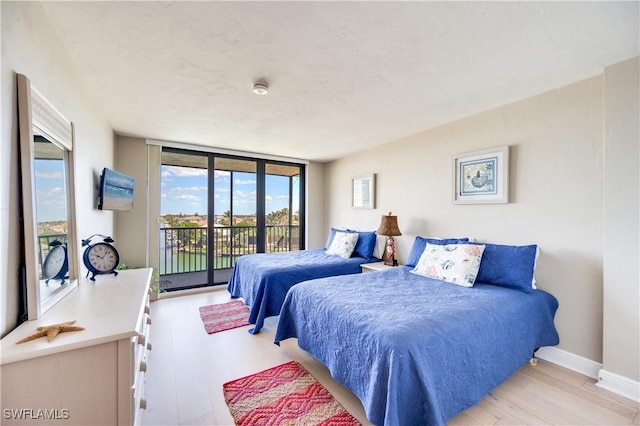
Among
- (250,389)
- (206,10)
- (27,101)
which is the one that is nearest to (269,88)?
(206,10)

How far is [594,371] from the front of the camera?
2043 mm

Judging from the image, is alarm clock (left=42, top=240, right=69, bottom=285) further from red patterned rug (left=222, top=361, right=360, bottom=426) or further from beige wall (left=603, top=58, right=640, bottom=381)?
beige wall (left=603, top=58, right=640, bottom=381)

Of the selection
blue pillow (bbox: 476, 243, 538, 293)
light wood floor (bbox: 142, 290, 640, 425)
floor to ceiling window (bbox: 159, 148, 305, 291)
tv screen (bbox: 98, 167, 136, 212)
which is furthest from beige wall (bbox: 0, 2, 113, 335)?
blue pillow (bbox: 476, 243, 538, 293)

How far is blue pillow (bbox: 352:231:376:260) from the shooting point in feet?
12.8

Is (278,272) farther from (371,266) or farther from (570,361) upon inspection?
(570,361)

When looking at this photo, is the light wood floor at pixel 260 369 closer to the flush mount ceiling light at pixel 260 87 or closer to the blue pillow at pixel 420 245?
the blue pillow at pixel 420 245

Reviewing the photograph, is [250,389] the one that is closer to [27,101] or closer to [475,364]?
[475,364]

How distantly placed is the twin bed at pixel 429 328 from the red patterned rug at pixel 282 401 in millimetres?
215

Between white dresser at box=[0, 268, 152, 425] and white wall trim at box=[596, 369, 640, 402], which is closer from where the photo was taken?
white dresser at box=[0, 268, 152, 425]

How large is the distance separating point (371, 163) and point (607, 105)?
2693mm

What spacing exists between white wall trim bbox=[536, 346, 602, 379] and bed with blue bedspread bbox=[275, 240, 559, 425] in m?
0.15

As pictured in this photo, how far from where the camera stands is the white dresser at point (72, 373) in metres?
0.96

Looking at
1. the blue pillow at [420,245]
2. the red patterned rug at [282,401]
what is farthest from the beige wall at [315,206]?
the red patterned rug at [282,401]

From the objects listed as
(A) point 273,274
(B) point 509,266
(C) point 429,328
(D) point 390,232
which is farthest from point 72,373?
(D) point 390,232
